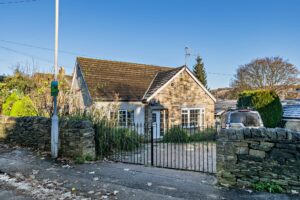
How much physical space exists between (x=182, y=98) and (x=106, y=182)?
13.4 meters

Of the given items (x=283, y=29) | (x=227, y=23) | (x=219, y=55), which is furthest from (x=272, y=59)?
(x=227, y=23)

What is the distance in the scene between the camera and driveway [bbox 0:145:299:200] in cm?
459

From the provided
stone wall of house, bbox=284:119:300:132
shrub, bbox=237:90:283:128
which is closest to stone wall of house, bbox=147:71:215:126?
shrub, bbox=237:90:283:128

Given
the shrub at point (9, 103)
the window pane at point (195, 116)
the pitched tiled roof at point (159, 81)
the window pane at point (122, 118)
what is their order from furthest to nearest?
the window pane at point (195, 116)
the pitched tiled roof at point (159, 81)
the shrub at point (9, 103)
the window pane at point (122, 118)

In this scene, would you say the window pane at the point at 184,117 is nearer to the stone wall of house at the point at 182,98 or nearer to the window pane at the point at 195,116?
the stone wall of house at the point at 182,98

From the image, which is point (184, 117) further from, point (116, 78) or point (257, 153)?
point (257, 153)

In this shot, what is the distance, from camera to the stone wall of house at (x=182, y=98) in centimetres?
1738

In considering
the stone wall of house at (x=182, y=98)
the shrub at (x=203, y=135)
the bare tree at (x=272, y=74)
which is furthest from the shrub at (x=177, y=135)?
the bare tree at (x=272, y=74)

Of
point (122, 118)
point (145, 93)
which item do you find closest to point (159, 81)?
point (145, 93)

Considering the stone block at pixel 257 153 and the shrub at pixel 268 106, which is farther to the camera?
the shrub at pixel 268 106

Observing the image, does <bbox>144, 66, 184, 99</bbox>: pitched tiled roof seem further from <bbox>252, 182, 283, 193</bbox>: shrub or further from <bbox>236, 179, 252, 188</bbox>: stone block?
<bbox>252, 182, 283, 193</bbox>: shrub

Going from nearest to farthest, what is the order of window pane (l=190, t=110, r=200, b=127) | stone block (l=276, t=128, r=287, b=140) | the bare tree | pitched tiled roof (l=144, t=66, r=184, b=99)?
stone block (l=276, t=128, r=287, b=140) < pitched tiled roof (l=144, t=66, r=184, b=99) < window pane (l=190, t=110, r=200, b=127) < the bare tree

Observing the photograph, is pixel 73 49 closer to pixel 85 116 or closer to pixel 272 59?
pixel 85 116

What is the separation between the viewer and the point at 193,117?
18750 millimetres
